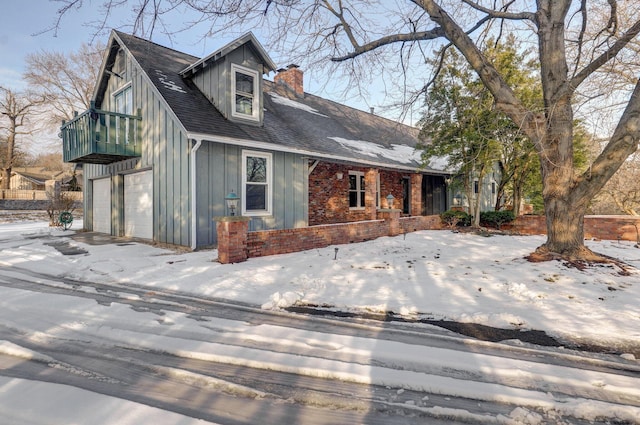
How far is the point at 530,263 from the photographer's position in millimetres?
5758

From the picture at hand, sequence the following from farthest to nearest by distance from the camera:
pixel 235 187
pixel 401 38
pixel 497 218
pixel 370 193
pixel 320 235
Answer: pixel 497 218 < pixel 370 193 < pixel 235 187 < pixel 320 235 < pixel 401 38

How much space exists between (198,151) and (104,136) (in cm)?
331

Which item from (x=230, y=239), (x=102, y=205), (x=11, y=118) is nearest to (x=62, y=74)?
(x=11, y=118)

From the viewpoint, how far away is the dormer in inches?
354

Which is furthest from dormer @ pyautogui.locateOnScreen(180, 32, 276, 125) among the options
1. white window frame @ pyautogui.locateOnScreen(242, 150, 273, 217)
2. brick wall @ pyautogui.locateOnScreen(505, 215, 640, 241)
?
brick wall @ pyautogui.locateOnScreen(505, 215, 640, 241)

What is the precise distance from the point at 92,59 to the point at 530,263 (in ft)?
110

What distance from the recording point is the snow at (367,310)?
2104 millimetres

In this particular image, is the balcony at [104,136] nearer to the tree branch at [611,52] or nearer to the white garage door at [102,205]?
the white garage door at [102,205]

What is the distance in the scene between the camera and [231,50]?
889 centimetres

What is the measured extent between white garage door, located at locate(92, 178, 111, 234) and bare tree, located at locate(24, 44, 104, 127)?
803 inches

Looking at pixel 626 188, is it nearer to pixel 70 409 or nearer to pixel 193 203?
pixel 193 203

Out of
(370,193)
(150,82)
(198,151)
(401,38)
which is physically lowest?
(370,193)

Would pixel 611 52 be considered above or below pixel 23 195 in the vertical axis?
above

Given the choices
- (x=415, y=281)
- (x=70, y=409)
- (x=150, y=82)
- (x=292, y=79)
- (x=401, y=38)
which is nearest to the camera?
(x=70, y=409)
